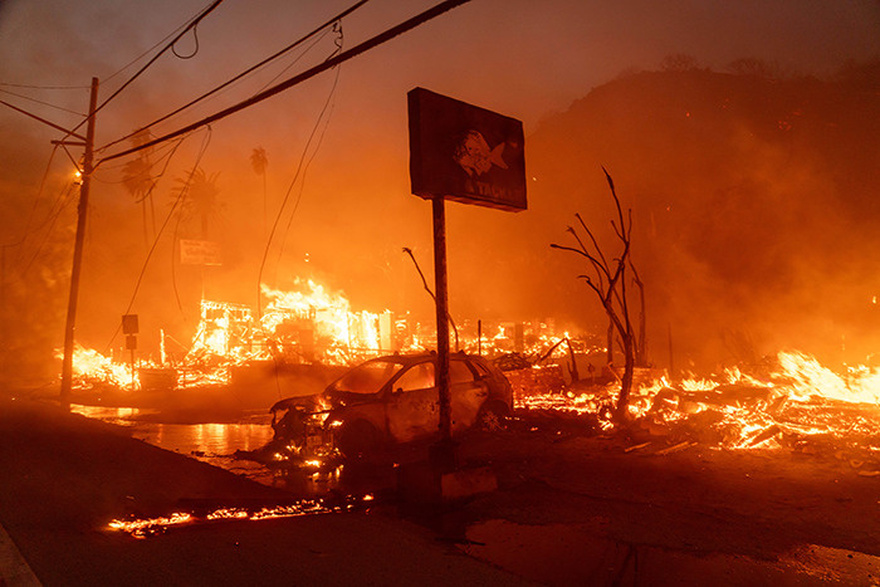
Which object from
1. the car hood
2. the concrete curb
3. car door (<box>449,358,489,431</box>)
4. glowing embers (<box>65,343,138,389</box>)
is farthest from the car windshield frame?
glowing embers (<box>65,343,138,389</box>)

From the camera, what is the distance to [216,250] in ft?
122

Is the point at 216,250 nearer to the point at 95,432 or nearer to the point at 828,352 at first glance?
the point at 95,432

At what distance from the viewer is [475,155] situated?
6.59 metres

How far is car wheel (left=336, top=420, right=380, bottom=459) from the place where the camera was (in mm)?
8203

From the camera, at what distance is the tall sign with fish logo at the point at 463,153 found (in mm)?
6027

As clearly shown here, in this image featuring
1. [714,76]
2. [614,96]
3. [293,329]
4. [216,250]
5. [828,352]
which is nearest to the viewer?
[828,352]

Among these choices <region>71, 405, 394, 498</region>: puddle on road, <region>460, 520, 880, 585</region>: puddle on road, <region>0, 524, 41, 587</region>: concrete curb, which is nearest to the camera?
<region>0, 524, 41, 587</region>: concrete curb

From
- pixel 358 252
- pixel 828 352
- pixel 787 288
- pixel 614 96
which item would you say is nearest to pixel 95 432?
pixel 828 352

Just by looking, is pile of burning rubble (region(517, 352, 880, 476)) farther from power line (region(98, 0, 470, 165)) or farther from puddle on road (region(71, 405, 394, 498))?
power line (region(98, 0, 470, 165))

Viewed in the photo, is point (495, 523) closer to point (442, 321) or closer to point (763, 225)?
point (442, 321)

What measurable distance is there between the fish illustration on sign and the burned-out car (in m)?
3.16

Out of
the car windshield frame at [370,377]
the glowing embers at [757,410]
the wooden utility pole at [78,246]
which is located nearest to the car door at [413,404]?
the car windshield frame at [370,377]

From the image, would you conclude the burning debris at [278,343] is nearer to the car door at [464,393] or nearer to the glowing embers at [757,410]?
the glowing embers at [757,410]

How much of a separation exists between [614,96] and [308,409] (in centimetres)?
7812
